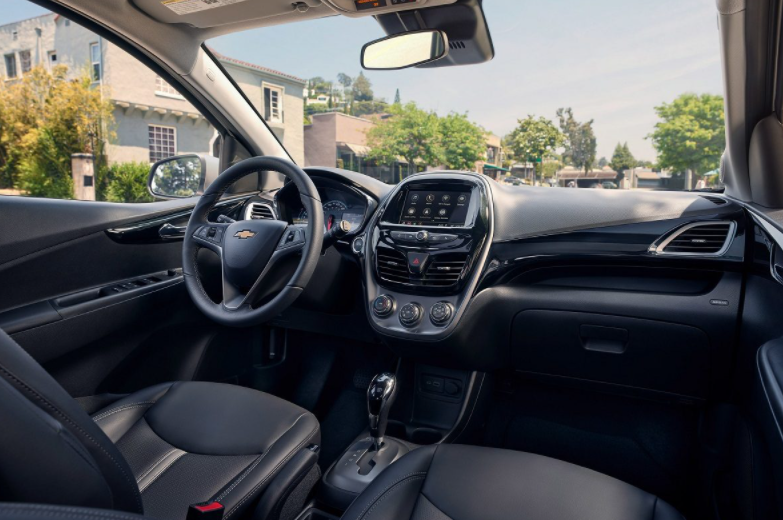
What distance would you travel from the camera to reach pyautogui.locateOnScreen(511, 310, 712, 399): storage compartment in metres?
1.82

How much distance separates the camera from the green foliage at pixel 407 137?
2791mm

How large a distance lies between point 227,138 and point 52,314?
1.17 meters

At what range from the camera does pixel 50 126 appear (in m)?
4.84

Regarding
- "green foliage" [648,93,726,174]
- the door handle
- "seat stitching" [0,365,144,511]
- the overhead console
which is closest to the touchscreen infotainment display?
the overhead console

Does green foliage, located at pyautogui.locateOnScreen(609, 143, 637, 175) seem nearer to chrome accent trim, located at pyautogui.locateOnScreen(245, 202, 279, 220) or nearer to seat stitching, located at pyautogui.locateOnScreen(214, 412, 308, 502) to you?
chrome accent trim, located at pyautogui.locateOnScreen(245, 202, 279, 220)

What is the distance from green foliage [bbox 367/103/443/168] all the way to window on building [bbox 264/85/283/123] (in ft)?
1.76

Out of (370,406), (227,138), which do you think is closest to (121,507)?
(370,406)

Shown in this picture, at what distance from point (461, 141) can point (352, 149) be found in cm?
65

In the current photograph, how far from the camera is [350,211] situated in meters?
2.46

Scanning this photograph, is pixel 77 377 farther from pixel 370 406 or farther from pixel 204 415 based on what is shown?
pixel 370 406

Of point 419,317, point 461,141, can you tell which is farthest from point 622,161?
point 461,141

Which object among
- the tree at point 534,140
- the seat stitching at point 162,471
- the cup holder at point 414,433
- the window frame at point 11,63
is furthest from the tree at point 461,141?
the window frame at point 11,63

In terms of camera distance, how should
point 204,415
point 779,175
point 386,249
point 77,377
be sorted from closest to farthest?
point 779,175, point 204,415, point 77,377, point 386,249

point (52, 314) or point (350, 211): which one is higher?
point (350, 211)
